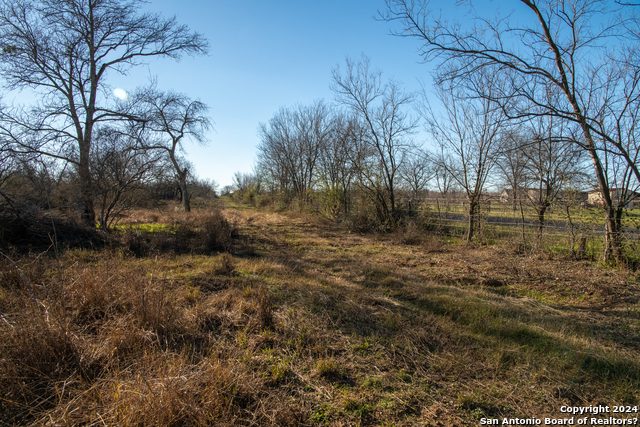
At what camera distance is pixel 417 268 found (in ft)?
25.2

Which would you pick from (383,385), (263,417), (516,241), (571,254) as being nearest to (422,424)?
Answer: (383,385)

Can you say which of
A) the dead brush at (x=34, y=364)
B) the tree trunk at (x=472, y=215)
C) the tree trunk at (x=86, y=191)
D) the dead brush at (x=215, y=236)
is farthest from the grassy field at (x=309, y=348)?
the tree trunk at (x=86, y=191)

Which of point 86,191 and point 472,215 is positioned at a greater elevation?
point 86,191

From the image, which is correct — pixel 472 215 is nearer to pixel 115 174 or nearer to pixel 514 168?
pixel 514 168

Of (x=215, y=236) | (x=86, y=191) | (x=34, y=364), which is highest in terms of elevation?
(x=86, y=191)

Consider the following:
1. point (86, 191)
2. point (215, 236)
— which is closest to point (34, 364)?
point (215, 236)

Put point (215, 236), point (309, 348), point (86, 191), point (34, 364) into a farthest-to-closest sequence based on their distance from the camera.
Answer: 1. point (215, 236)
2. point (86, 191)
3. point (309, 348)
4. point (34, 364)

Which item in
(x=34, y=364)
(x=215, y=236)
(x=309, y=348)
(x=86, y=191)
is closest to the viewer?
(x=34, y=364)

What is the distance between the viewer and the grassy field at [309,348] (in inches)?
94.3

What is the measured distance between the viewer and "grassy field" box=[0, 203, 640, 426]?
2.39 metres

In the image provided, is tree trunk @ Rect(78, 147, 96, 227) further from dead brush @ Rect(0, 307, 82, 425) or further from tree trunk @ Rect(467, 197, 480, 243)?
tree trunk @ Rect(467, 197, 480, 243)

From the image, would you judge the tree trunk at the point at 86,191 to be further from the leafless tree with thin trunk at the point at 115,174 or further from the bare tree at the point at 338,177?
the bare tree at the point at 338,177

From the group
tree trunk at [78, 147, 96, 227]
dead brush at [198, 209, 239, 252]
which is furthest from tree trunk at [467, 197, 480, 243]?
tree trunk at [78, 147, 96, 227]

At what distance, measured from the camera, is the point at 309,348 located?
344 centimetres
